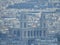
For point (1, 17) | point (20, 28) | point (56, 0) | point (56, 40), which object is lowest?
point (56, 40)

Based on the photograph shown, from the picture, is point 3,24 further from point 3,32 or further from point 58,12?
point 58,12

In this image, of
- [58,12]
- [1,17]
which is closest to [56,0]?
[58,12]

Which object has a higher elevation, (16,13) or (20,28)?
(16,13)

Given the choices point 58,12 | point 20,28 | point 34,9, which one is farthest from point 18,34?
point 58,12

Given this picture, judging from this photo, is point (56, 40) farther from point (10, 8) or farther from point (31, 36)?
point (10, 8)

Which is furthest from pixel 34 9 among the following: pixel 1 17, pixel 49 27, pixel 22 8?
pixel 1 17

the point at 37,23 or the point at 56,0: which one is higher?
the point at 56,0

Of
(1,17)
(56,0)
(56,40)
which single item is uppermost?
(56,0)
